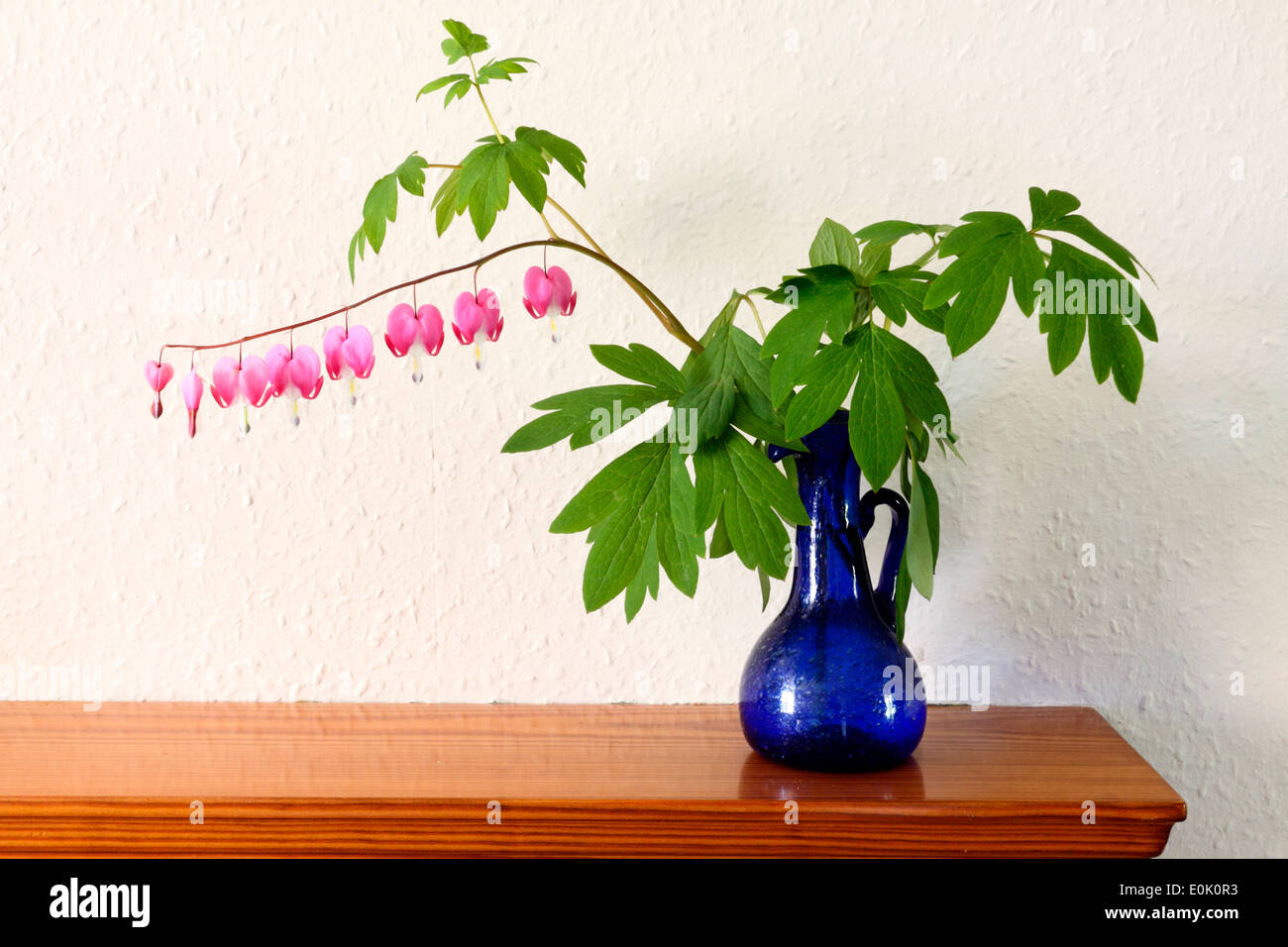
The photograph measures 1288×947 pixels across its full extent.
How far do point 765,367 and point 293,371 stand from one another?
356 mm

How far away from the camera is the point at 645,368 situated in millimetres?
777

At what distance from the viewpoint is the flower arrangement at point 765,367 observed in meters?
0.68

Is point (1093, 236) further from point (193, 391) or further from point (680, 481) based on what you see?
point (193, 391)

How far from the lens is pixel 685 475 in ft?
2.39

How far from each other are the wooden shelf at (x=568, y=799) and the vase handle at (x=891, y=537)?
128mm

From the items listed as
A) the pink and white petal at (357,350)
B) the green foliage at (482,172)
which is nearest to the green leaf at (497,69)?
the green foliage at (482,172)

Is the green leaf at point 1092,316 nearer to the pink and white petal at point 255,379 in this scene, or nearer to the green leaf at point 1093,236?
the green leaf at point 1093,236

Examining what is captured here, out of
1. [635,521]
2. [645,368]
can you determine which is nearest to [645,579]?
[635,521]

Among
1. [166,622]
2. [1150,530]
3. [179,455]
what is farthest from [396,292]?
[1150,530]

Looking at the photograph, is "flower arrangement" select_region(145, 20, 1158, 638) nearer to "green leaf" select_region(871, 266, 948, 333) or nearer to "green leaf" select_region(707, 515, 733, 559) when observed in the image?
"green leaf" select_region(871, 266, 948, 333)
